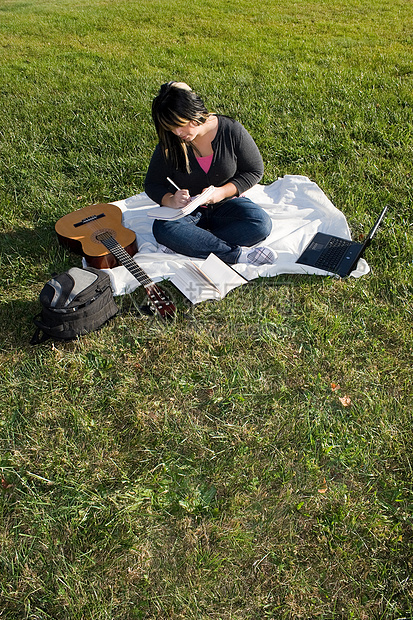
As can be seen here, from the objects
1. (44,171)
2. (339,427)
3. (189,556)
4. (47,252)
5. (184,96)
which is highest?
(184,96)

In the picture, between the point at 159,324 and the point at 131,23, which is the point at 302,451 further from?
the point at 131,23

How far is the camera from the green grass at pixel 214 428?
232 centimetres

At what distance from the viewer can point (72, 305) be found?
11.2ft

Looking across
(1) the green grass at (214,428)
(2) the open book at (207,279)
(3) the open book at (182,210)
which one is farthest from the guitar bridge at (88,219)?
(2) the open book at (207,279)

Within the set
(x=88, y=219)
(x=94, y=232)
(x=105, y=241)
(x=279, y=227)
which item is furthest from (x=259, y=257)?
(x=88, y=219)

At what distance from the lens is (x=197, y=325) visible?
12.0ft

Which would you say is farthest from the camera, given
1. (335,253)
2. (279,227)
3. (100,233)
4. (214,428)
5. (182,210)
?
(279,227)

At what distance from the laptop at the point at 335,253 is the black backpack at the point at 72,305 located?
1.90 metres

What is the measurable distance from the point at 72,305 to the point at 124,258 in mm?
850

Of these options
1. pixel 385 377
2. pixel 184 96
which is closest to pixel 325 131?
pixel 184 96

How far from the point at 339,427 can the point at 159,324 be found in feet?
5.25

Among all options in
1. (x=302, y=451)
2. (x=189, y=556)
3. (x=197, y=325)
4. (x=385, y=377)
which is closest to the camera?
(x=189, y=556)

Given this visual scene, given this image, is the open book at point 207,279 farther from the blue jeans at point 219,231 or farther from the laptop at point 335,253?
the laptop at point 335,253

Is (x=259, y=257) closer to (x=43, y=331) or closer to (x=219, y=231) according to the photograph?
(x=219, y=231)
